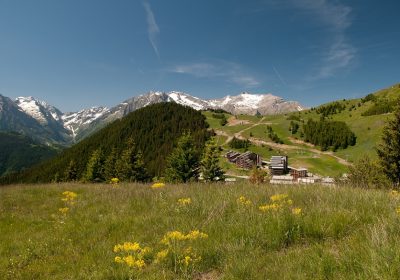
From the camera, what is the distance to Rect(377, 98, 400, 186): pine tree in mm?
→ 41906

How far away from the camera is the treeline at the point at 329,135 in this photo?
9482 centimetres

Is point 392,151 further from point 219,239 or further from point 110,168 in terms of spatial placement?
point 110,168

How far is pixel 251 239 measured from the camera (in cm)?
538

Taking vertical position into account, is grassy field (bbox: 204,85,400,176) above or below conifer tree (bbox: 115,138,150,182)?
above

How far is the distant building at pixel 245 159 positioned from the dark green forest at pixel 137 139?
58748mm

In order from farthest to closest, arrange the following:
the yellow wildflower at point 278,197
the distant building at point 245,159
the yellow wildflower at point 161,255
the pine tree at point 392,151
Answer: the distant building at point 245,159 < the pine tree at point 392,151 < the yellow wildflower at point 278,197 < the yellow wildflower at point 161,255

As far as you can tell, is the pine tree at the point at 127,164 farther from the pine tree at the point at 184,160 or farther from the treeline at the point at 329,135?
the treeline at the point at 329,135

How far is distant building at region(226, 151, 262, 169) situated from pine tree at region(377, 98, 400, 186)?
1718 inches

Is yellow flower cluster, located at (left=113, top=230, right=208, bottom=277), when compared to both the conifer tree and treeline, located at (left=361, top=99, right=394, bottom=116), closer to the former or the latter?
the conifer tree

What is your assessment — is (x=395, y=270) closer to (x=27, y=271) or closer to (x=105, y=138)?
(x=27, y=271)

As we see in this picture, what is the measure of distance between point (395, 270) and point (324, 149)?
101 meters

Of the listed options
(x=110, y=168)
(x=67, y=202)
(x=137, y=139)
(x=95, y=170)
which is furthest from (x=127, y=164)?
(x=137, y=139)

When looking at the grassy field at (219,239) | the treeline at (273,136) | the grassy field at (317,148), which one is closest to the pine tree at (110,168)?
the grassy field at (317,148)

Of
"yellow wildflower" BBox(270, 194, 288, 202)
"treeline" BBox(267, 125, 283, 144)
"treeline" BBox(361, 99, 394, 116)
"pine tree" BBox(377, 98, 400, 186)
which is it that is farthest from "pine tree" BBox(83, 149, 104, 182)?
"treeline" BBox(361, 99, 394, 116)
